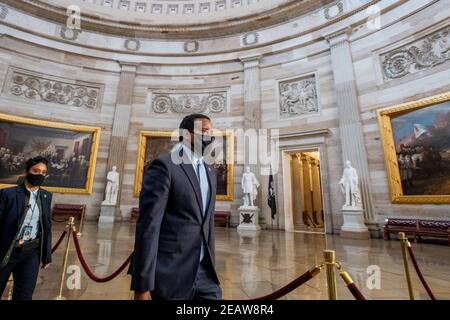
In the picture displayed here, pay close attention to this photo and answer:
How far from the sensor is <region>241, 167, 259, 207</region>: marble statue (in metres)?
10.5

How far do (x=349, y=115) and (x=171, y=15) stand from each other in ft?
39.2

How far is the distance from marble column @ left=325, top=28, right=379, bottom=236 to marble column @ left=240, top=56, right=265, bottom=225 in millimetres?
3583

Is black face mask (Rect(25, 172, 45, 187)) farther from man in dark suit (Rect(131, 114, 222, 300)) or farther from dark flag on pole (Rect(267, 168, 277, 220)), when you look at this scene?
dark flag on pole (Rect(267, 168, 277, 220))

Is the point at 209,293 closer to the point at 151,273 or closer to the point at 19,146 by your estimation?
the point at 151,273

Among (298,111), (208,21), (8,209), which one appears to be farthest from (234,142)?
(8,209)

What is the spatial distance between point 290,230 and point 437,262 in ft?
20.6

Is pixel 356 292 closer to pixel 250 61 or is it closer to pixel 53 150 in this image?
pixel 250 61

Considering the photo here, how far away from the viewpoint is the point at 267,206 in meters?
11.1

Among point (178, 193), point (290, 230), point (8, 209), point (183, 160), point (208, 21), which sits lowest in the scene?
point (290, 230)

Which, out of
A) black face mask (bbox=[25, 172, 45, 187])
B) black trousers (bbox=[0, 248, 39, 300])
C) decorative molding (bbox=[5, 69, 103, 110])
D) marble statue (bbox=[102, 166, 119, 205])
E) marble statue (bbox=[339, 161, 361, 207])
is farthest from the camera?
decorative molding (bbox=[5, 69, 103, 110])

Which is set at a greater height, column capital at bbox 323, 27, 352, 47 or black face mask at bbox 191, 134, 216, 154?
column capital at bbox 323, 27, 352, 47

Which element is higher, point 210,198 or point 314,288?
point 210,198

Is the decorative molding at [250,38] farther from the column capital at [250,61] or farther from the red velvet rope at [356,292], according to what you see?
the red velvet rope at [356,292]

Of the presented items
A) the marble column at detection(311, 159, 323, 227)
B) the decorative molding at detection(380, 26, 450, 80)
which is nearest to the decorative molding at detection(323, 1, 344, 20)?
the decorative molding at detection(380, 26, 450, 80)
